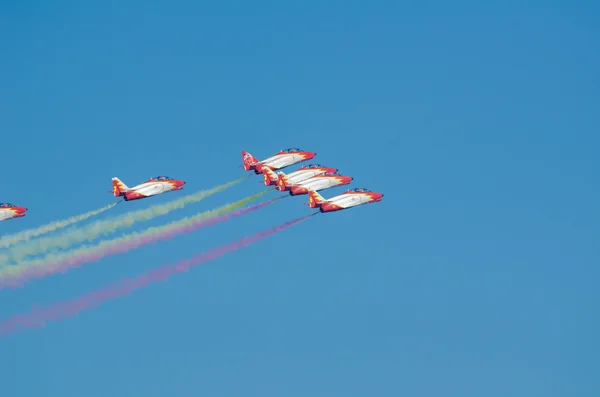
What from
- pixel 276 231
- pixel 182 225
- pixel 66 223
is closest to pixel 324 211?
pixel 276 231

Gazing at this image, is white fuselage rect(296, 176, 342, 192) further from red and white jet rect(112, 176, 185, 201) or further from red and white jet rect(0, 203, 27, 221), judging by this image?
red and white jet rect(0, 203, 27, 221)

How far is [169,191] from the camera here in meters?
132

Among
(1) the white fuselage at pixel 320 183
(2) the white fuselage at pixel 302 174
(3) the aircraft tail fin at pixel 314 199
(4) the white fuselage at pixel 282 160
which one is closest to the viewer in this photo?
(3) the aircraft tail fin at pixel 314 199

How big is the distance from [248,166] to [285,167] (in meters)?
4.72

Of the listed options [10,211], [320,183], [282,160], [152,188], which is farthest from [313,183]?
[10,211]

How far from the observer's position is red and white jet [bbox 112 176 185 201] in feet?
420

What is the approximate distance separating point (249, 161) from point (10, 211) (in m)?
27.1

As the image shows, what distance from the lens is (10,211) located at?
126 meters

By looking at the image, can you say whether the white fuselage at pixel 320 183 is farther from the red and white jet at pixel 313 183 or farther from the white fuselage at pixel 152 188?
the white fuselage at pixel 152 188

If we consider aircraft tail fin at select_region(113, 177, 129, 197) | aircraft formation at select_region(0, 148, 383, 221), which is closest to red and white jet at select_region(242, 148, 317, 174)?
aircraft formation at select_region(0, 148, 383, 221)

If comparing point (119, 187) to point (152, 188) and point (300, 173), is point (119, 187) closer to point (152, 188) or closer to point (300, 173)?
point (152, 188)

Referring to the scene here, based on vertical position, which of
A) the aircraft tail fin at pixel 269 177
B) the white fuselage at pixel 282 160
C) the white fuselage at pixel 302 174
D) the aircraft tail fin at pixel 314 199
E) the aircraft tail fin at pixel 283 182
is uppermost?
the white fuselage at pixel 282 160

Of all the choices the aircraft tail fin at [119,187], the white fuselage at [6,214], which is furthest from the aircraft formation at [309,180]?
the white fuselage at [6,214]

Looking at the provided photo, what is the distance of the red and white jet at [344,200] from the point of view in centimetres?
12556
